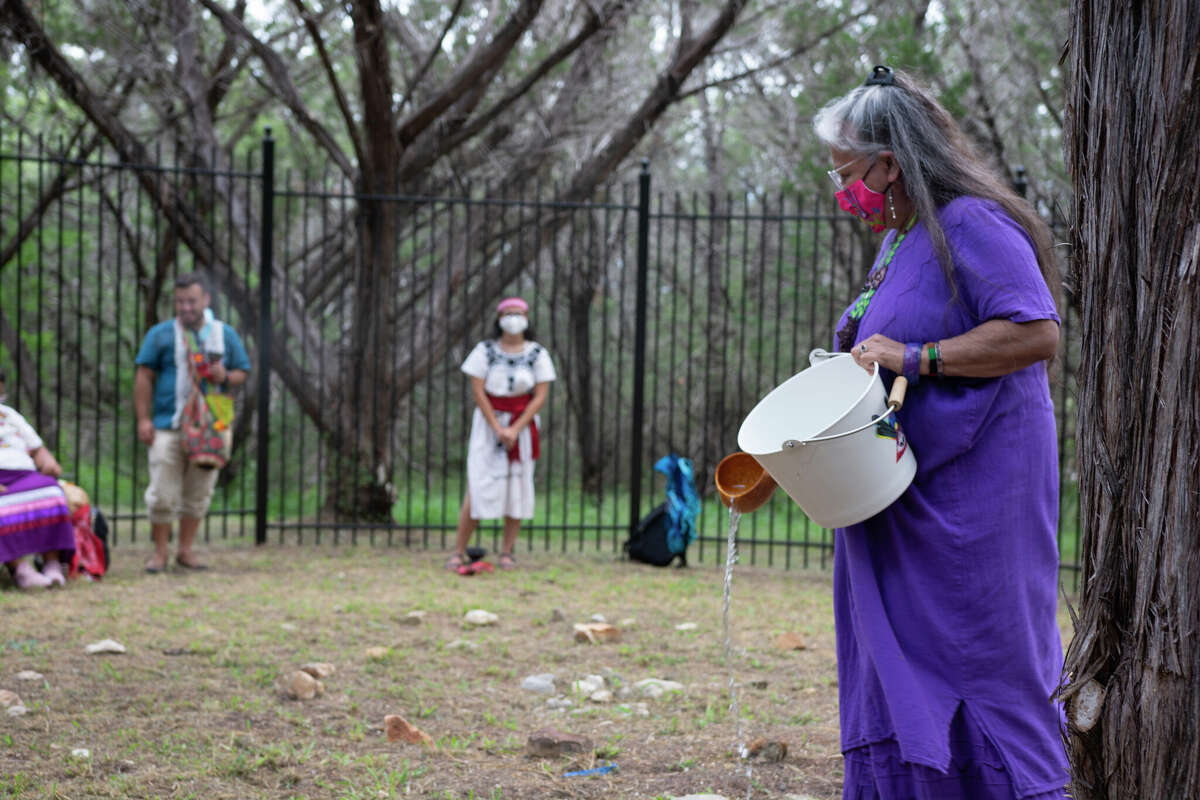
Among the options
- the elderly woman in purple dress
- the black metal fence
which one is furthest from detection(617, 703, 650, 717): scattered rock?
the black metal fence

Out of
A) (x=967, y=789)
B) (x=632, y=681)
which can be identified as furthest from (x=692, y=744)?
(x=967, y=789)

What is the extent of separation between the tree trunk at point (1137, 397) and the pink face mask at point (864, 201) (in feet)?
2.20

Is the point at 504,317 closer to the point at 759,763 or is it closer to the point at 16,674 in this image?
the point at 16,674

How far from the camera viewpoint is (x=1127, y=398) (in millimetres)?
1766

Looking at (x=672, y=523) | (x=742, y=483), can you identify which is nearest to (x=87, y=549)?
(x=672, y=523)

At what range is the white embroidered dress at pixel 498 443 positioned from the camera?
739 centimetres

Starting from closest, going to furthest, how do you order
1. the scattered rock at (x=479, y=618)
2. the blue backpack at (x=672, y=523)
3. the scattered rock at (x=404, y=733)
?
the scattered rock at (x=404, y=733) < the scattered rock at (x=479, y=618) < the blue backpack at (x=672, y=523)

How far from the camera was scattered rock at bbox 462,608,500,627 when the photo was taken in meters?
5.84

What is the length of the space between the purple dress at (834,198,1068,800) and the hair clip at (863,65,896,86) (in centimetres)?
32

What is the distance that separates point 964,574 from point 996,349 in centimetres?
45

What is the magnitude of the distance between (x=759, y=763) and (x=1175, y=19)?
2.67m

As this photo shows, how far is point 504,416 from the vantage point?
24.5 feet

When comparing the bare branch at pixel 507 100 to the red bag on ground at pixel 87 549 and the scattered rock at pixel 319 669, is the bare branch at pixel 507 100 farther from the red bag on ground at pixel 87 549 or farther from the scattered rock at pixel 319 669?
the scattered rock at pixel 319 669

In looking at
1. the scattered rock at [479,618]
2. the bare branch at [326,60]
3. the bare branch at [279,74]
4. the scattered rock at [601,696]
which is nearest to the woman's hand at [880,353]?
the scattered rock at [601,696]
